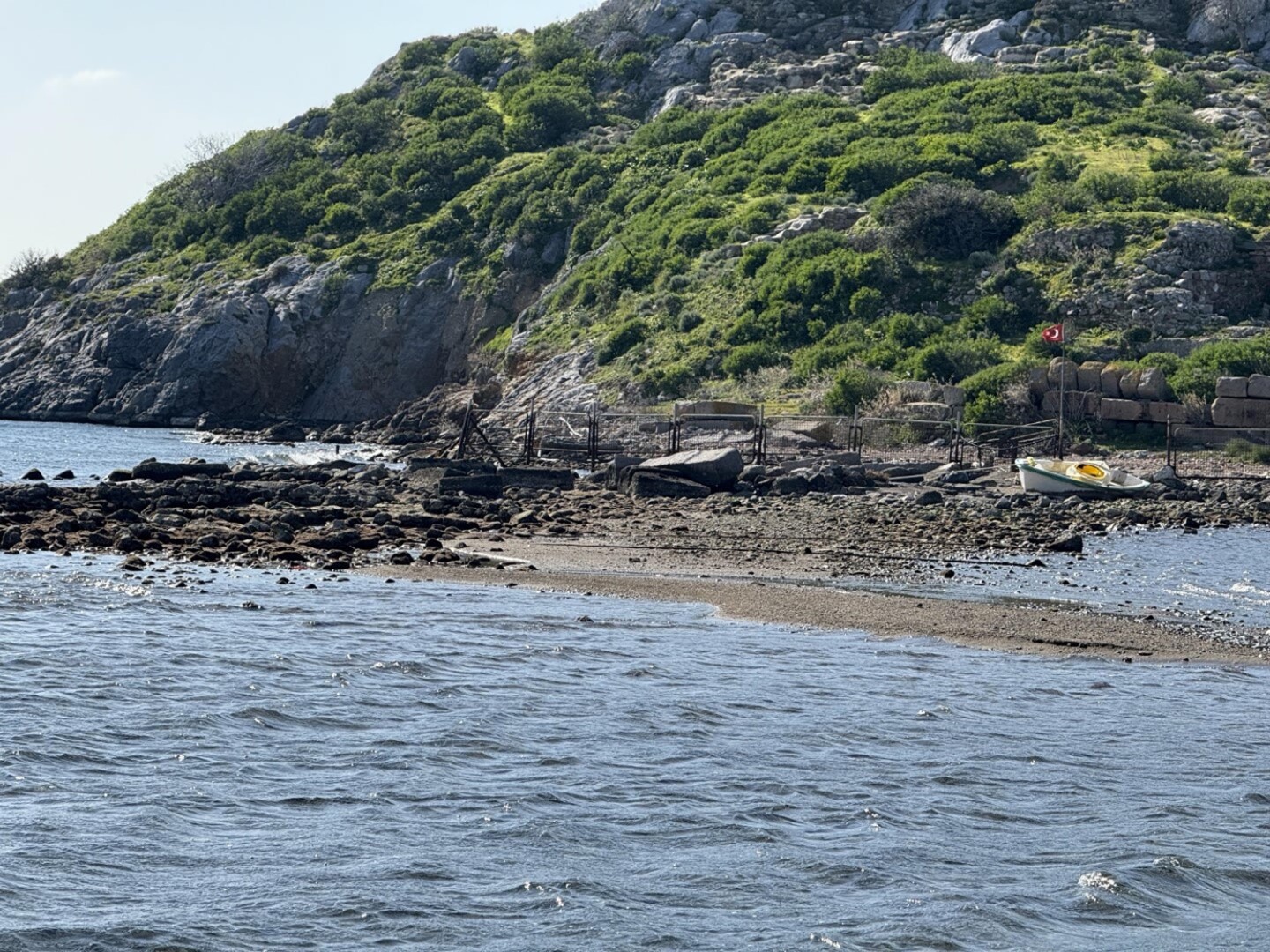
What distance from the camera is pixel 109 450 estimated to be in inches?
2200

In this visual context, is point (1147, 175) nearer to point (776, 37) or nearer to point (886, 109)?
point (886, 109)

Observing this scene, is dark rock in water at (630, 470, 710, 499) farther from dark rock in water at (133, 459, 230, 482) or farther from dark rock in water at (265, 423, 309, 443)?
dark rock in water at (265, 423, 309, 443)

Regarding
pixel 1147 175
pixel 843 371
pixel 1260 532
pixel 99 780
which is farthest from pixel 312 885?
pixel 1147 175

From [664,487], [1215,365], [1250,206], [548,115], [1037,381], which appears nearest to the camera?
[664,487]

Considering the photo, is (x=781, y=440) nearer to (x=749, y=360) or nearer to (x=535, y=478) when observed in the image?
(x=535, y=478)

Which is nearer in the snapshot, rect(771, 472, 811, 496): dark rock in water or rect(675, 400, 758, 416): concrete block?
rect(771, 472, 811, 496): dark rock in water

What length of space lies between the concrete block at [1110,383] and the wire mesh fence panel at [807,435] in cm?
775

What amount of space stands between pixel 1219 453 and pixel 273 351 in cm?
4950

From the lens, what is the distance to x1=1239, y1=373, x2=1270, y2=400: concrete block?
4438cm

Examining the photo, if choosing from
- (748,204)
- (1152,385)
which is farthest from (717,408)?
(748,204)

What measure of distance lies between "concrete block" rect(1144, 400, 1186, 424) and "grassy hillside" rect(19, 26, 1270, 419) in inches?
70.3

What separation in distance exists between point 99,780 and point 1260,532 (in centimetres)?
2587

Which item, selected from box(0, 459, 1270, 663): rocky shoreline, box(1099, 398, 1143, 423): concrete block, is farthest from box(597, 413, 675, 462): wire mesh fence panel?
box(1099, 398, 1143, 423): concrete block

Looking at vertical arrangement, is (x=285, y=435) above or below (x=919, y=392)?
below
